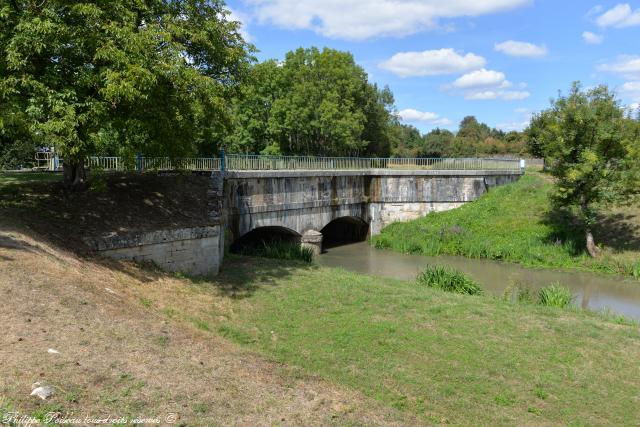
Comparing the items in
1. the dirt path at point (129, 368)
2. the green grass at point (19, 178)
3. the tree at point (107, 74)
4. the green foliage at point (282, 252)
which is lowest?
the green foliage at point (282, 252)

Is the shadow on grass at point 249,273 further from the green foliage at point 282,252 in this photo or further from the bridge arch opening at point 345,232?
the bridge arch opening at point 345,232

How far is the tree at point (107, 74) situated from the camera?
11016 mm

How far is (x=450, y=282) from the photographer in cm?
1712

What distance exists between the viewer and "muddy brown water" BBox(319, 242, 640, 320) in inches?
723

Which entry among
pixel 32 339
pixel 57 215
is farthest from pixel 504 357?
pixel 57 215

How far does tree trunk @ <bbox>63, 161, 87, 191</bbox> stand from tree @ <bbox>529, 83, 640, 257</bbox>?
19217 millimetres

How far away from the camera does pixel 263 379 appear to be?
7.47 metres

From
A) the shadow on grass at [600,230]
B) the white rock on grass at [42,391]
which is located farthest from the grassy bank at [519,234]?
the white rock on grass at [42,391]

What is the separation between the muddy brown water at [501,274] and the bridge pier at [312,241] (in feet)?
1.66

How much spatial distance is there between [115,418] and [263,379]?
2489mm

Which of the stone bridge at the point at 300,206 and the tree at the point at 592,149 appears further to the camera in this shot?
the tree at the point at 592,149

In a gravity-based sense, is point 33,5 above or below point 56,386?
above

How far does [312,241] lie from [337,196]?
3.78 metres

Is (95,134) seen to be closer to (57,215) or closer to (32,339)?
(57,215)
